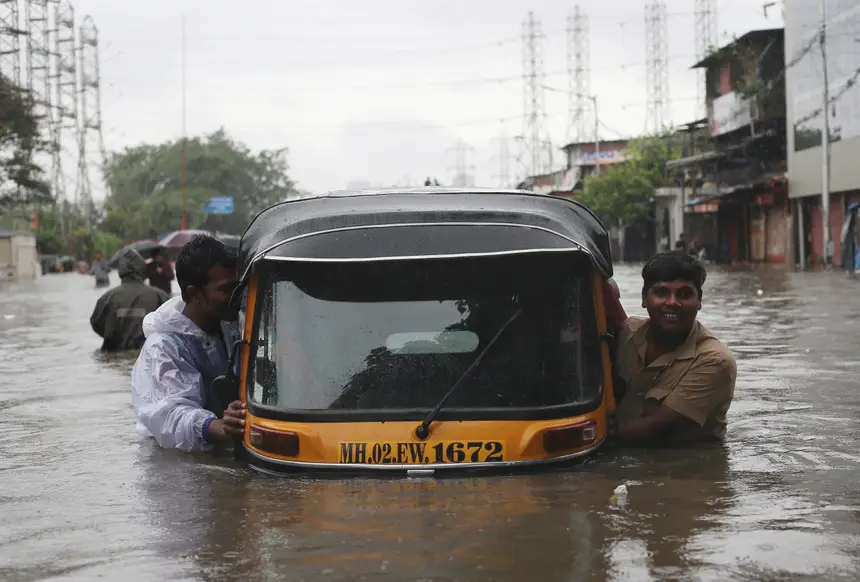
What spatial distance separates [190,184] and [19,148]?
210ft

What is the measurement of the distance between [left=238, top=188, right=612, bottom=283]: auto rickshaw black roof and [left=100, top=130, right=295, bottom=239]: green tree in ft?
354

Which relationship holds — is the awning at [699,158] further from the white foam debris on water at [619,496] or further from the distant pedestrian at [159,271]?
the white foam debris on water at [619,496]

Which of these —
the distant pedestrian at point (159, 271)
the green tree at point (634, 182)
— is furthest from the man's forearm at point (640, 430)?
the green tree at point (634, 182)

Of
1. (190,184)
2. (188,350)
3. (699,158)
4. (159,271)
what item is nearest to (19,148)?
(699,158)

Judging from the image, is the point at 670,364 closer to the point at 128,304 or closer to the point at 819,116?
the point at 128,304

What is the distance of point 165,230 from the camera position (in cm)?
11462

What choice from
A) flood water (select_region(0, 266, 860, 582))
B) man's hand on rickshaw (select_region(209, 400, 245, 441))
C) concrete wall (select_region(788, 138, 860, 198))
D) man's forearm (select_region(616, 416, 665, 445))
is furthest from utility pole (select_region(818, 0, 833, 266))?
man's hand on rickshaw (select_region(209, 400, 245, 441))

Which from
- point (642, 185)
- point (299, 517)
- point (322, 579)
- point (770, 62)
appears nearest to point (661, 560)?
point (322, 579)

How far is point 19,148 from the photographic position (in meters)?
57.4

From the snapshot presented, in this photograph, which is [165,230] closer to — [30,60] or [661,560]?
[30,60]

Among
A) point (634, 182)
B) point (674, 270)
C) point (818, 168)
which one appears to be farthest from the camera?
point (634, 182)

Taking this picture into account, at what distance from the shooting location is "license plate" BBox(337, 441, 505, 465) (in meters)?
6.11

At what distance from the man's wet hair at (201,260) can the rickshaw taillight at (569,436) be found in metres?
2.02

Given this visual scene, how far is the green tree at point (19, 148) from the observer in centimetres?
5288
